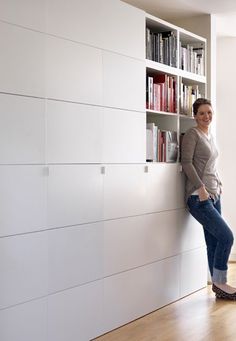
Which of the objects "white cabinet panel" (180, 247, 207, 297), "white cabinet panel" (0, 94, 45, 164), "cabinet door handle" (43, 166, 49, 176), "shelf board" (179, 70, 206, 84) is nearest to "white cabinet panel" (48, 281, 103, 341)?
"cabinet door handle" (43, 166, 49, 176)

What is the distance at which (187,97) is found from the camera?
471cm

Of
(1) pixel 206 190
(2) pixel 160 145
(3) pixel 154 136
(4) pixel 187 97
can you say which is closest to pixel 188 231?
(1) pixel 206 190

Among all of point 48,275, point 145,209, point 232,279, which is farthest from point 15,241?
point 232,279

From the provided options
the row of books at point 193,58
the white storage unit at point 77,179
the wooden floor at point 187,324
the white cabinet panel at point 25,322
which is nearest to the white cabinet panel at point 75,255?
the white storage unit at point 77,179

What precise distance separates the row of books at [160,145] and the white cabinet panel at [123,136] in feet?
0.44

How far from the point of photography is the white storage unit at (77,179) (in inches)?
112

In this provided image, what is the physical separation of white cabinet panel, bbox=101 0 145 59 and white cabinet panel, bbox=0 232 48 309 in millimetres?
1331

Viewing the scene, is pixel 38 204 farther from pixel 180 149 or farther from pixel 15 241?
pixel 180 149

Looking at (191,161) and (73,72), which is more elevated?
(73,72)

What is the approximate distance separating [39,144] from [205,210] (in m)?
1.83

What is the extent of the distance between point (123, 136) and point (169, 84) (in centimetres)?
87

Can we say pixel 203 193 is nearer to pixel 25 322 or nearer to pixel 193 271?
pixel 193 271

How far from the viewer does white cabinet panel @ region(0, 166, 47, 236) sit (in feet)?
9.15

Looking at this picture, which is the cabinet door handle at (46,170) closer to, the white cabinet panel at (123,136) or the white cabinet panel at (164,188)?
the white cabinet panel at (123,136)
